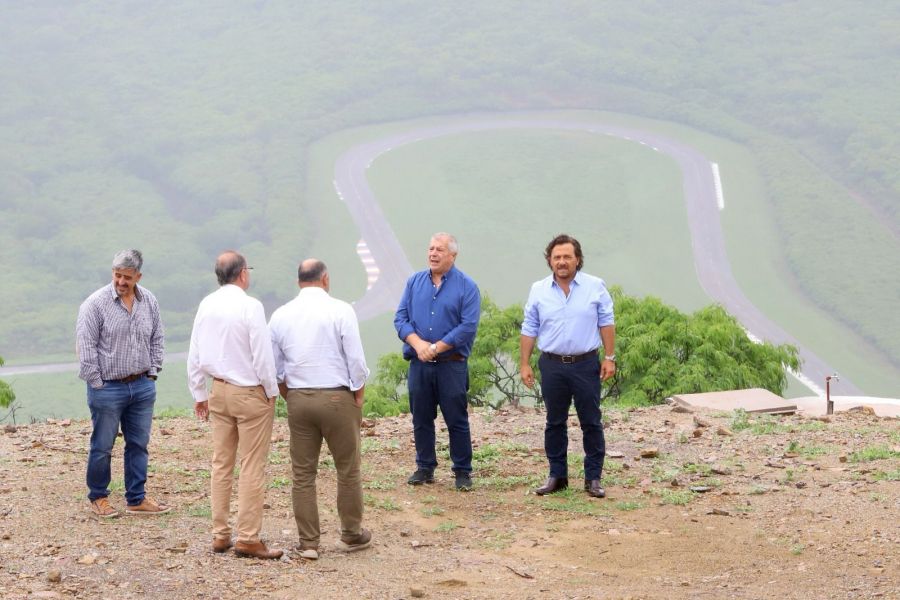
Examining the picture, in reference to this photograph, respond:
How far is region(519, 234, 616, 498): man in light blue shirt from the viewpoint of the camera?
8.05 m

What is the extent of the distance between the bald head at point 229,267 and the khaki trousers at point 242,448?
63cm

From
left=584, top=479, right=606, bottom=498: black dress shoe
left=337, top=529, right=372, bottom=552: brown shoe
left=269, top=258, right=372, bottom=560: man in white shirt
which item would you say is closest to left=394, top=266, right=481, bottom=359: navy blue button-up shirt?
left=584, top=479, right=606, bottom=498: black dress shoe

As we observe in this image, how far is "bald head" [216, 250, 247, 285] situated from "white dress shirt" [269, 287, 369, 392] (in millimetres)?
339

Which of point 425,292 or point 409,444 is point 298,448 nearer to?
point 425,292

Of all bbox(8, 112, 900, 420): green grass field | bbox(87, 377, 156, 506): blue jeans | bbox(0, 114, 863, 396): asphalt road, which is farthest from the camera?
bbox(8, 112, 900, 420): green grass field

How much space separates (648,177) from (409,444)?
226 feet

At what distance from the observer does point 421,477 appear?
29.0ft

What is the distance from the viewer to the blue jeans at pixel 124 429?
730 cm

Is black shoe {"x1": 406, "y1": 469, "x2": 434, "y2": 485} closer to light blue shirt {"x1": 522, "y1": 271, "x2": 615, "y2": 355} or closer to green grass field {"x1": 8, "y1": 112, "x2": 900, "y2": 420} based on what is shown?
light blue shirt {"x1": 522, "y1": 271, "x2": 615, "y2": 355}

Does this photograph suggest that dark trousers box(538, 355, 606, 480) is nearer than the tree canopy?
Yes

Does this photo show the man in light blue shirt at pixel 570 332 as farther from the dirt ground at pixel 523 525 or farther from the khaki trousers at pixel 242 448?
the khaki trousers at pixel 242 448

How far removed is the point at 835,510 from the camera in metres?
7.82

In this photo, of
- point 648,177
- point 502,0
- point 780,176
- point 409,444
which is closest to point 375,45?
point 502,0

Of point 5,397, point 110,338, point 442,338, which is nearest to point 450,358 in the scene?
point 442,338
